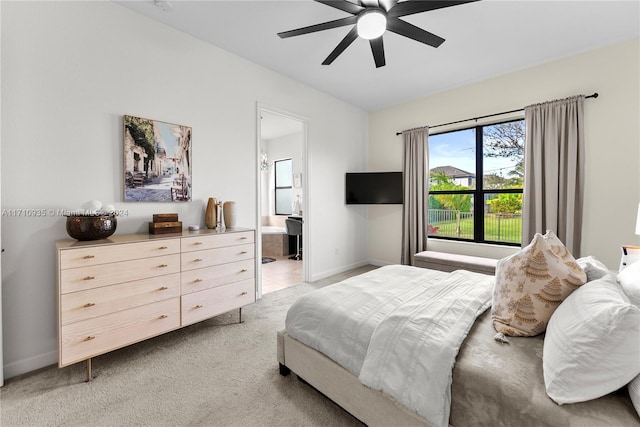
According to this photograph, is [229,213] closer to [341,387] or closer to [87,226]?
[87,226]

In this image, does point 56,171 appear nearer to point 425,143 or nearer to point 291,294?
point 291,294

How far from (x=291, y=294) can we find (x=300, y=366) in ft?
6.02

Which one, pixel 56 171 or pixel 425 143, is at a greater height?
pixel 425 143

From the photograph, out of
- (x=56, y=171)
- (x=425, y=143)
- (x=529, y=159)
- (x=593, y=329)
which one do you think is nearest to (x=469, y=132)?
(x=425, y=143)

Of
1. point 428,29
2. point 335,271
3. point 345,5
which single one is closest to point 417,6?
point 345,5

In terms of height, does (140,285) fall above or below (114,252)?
below

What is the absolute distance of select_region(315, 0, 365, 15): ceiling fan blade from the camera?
1.93 meters

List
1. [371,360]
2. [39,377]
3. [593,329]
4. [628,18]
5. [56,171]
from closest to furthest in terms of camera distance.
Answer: [593,329]
[371,360]
[39,377]
[56,171]
[628,18]

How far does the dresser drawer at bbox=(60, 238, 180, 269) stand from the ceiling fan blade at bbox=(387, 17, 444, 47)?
242 centimetres

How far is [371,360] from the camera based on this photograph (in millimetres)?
1322

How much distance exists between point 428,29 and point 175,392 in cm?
366

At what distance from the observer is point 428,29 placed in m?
2.68

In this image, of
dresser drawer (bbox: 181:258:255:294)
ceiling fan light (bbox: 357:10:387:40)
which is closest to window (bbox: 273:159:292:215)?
dresser drawer (bbox: 181:258:255:294)

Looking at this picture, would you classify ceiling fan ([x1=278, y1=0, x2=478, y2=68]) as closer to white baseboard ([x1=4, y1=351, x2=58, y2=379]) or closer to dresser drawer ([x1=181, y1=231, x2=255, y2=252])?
dresser drawer ([x1=181, y1=231, x2=255, y2=252])
